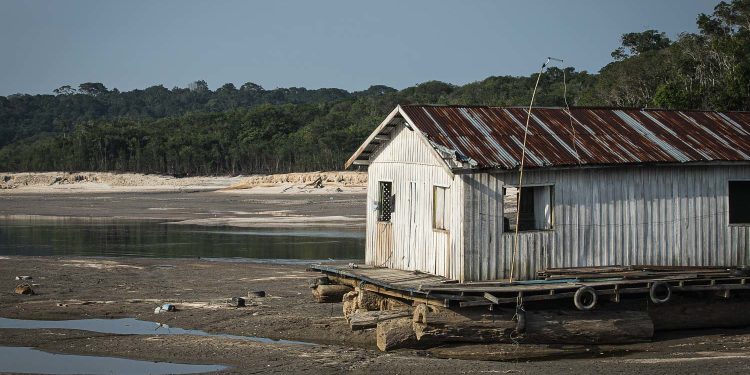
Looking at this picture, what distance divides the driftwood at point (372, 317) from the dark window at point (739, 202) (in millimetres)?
8052

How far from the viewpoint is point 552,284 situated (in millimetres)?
18688

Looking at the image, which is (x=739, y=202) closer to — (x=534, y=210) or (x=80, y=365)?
(x=534, y=210)

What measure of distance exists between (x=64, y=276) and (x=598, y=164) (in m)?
18.3

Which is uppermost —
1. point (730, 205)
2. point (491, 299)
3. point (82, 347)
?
point (730, 205)

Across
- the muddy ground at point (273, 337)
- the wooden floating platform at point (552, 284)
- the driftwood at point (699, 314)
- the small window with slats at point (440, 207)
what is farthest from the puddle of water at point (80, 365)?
the driftwood at point (699, 314)

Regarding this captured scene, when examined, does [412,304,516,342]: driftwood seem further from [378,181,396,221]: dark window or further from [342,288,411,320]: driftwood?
[378,181,396,221]: dark window

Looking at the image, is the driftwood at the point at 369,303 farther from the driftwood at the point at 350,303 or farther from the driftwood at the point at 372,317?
the driftwood at the point at 372,317

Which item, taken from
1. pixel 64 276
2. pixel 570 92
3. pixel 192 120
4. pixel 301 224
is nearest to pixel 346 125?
pixel 192 120

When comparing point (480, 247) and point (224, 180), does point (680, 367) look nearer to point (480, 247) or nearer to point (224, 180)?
point (480, 247)

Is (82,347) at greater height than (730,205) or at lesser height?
lesser

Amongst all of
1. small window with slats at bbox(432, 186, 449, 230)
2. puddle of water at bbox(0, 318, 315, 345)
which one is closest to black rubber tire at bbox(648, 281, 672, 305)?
small window with slats at bbox(432, 186, 449, 230)

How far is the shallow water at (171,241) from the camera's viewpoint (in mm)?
38469

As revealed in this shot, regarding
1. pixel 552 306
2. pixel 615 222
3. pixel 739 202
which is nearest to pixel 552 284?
pixel 552 306

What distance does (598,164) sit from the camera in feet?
65.0
